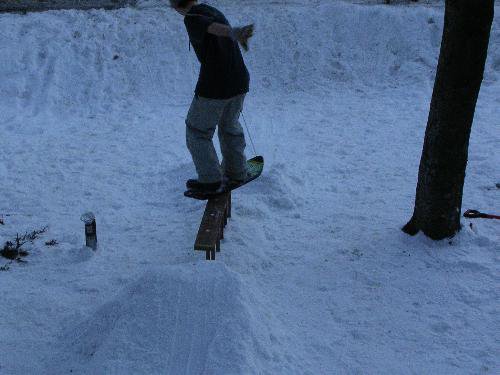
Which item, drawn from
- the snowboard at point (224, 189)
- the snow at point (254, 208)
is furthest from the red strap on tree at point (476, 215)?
the snowboard at point (224, 189)

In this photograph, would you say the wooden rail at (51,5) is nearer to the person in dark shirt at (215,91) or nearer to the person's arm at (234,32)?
the person in dark shirt at (215,91)

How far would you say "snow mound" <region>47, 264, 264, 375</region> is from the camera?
3124 millimetres

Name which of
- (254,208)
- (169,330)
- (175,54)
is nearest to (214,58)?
(254,208)

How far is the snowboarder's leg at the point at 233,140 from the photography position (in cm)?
492

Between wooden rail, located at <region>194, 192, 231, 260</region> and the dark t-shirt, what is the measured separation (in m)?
1.00

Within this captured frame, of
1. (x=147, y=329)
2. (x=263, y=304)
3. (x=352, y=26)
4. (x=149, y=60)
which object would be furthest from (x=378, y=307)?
(x=352, y=26)

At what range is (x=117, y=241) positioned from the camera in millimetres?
5336

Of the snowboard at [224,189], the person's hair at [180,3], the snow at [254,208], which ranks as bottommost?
the snow at [254,208]

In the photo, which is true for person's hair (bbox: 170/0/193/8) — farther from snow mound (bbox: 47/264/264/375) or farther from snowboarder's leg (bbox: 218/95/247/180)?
snow mound (bbox: 47/264/264/375)

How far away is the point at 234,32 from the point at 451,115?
1.99m

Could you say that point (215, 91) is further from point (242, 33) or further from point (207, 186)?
point (207, 186)

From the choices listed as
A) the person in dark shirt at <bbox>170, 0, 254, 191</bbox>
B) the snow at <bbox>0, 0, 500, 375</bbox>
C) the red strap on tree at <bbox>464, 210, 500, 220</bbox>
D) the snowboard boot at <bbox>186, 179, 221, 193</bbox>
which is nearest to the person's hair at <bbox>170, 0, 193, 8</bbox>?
the person in dark shirt at <bbox>170, 0, 254, 191</bbox>

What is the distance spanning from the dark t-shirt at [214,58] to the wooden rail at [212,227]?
100 cm

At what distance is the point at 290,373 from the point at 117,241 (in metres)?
2.59
